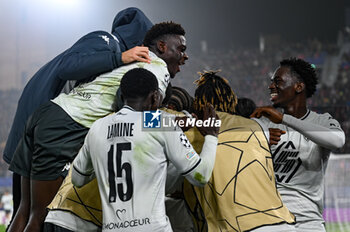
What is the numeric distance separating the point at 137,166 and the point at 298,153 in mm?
1039

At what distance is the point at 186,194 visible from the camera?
199 cm

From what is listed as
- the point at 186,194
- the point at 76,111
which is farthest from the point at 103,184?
the point at 76,111

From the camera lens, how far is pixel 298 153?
245 cm

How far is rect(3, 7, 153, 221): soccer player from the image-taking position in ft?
7.14

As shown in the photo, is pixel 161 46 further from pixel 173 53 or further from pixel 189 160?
pixel 189 160

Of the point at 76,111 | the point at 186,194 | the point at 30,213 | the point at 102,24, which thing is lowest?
the point at 30,213

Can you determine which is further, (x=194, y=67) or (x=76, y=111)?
(x=194, y=67)

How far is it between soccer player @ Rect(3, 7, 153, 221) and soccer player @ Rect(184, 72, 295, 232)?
491mm

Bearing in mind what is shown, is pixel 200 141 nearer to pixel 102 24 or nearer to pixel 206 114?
pixel 206 114

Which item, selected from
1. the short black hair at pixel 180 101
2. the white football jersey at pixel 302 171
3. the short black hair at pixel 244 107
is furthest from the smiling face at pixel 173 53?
the white football jersey at pixel 302 171

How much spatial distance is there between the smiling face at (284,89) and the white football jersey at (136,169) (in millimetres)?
995

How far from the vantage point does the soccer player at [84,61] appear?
7.14 feet

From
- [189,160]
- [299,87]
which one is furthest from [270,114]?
[189,160]

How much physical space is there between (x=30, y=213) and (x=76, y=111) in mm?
495
